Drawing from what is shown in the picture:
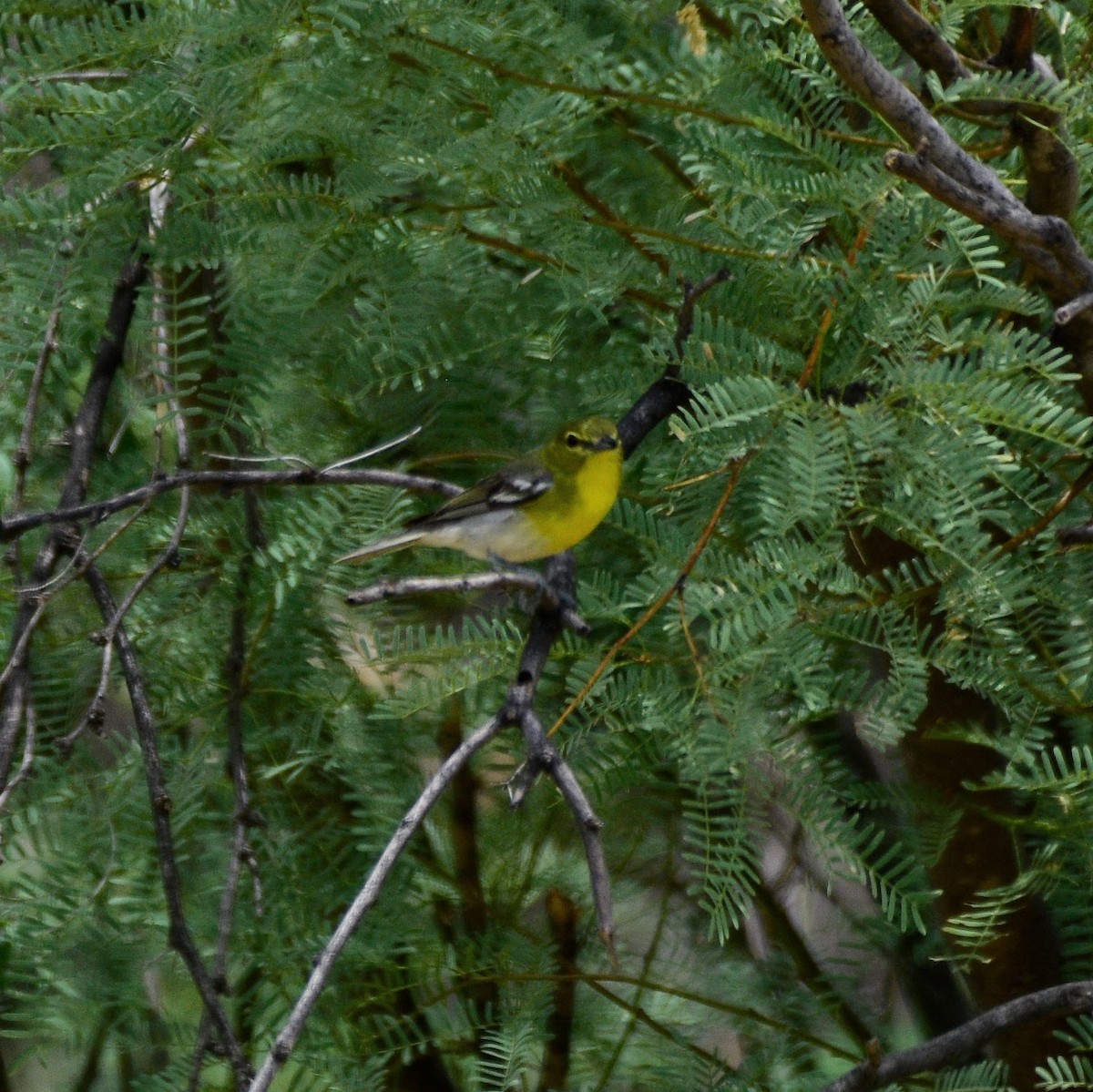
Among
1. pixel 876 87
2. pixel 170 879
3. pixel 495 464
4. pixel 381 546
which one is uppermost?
pixel 876 87

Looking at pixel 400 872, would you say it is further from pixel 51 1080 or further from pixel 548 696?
pixel 51 1080

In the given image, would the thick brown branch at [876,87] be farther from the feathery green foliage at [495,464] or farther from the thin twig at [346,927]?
the thin twig at [346,927]

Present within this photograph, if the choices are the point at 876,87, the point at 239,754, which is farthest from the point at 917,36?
the point at 239,754

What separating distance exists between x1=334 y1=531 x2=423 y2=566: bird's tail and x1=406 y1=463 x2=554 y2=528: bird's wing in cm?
Result: 7

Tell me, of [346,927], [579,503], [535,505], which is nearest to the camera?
[346,927]

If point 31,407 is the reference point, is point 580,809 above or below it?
below

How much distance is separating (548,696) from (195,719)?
1.56 feet

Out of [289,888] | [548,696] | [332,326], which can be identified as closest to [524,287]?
[332,326]

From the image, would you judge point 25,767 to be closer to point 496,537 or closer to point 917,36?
point 496,537

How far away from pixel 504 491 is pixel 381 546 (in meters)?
0.27

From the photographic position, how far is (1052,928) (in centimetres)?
183

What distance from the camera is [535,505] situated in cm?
175

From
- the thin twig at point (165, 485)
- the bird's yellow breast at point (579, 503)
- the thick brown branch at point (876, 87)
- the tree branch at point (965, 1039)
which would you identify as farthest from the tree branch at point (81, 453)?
the tree branch at point (965, 1039)

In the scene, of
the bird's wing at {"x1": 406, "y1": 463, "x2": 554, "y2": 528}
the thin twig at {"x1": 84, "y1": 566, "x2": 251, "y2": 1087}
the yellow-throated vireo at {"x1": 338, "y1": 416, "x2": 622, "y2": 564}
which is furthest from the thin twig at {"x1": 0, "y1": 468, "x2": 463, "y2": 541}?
the bird's wing at {"x1": 406, "y1": 463, "x2": 554, "y2": 528}
